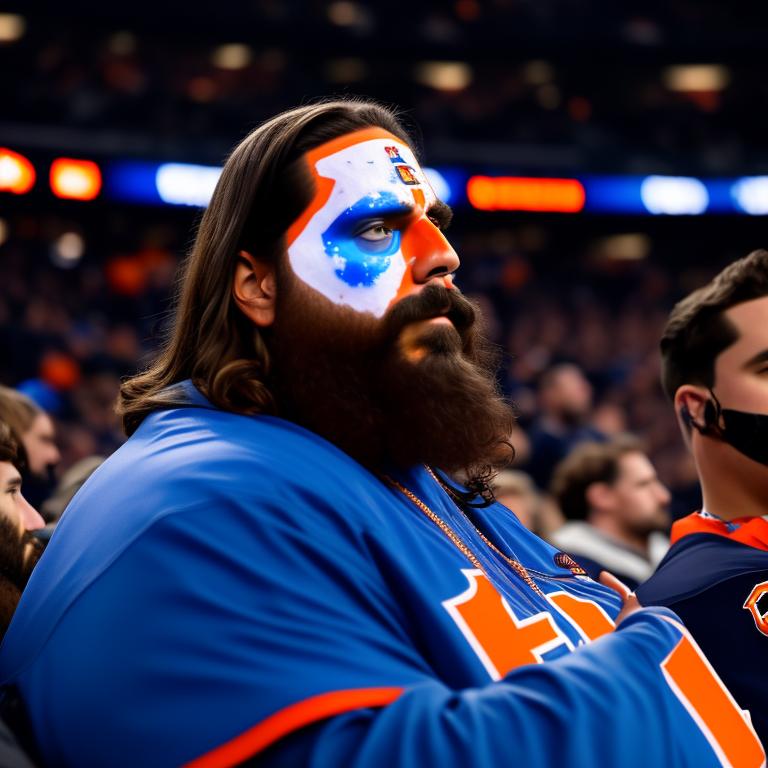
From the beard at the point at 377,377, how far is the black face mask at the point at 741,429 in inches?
30.1

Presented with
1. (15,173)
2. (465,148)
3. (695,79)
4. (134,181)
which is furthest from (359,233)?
(695,79)

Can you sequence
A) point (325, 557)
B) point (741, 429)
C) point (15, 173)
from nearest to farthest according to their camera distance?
1. point (325, 557)
2. point (741, 429)
3. point (15, 173)

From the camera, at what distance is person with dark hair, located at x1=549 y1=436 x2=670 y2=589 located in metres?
4.64

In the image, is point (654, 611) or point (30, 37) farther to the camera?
point (30, 37)

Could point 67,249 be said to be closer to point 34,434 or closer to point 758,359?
point 34,434

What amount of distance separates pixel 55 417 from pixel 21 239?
705cm

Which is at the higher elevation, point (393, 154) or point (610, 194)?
point (393, 154)

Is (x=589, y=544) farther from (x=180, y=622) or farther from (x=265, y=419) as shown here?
(x=180, y=622)

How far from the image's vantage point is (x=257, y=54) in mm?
19234

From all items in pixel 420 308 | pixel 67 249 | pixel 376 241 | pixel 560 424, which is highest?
pixel 376 241

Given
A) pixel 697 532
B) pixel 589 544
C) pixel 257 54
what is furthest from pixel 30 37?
pixel 697 532

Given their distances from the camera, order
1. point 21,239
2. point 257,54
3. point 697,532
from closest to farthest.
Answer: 1. point 697,532
2. point 21,239
3. point 257,54

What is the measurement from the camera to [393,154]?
73.2 inches

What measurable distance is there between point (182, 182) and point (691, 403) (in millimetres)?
13297
